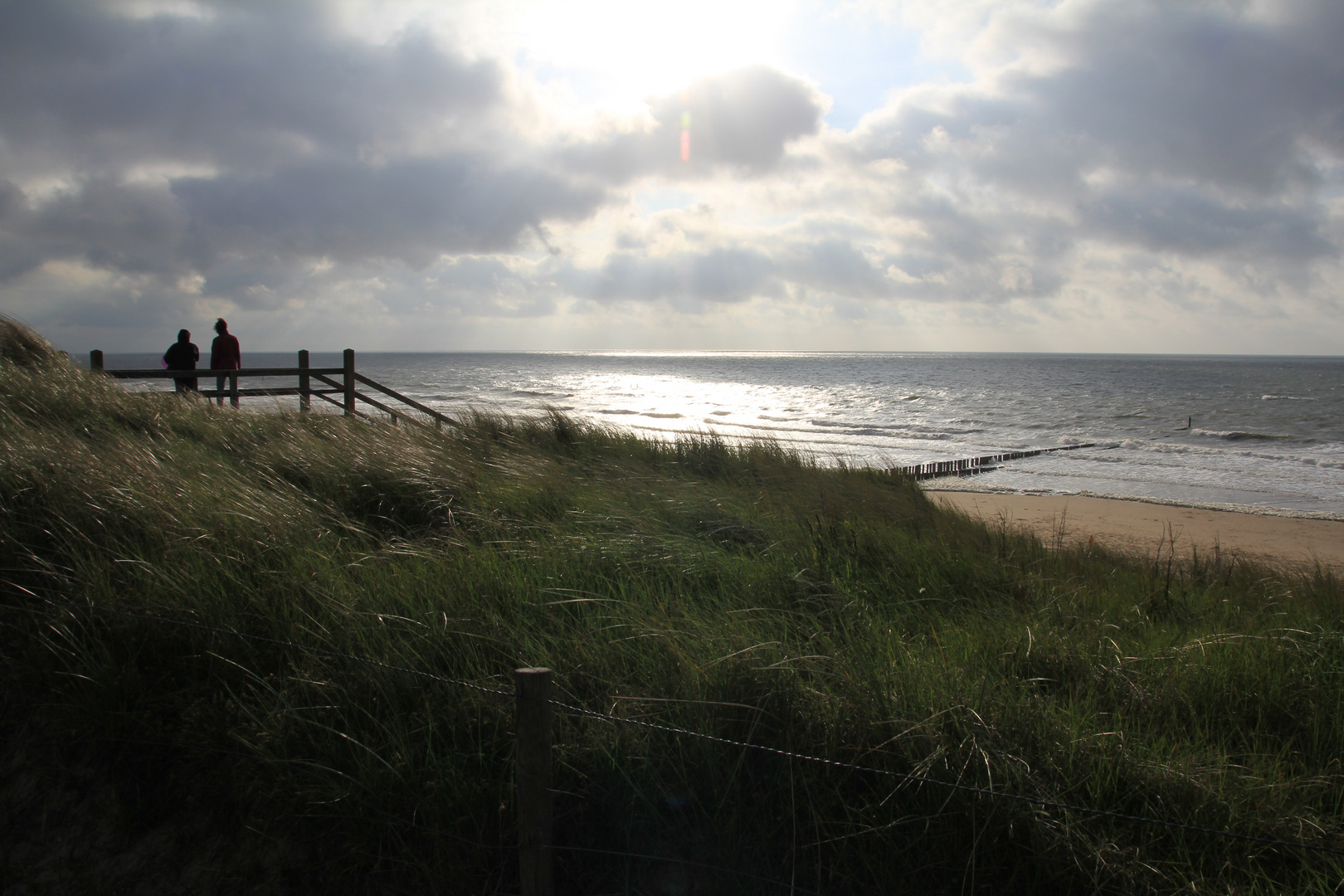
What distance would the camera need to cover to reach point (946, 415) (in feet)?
143

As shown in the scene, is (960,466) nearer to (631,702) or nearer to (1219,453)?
(1219,453)

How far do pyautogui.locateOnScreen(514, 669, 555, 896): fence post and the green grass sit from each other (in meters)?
0.38

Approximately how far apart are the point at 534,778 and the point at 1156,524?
16092 mm

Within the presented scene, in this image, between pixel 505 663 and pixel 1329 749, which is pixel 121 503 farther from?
pixel 1329 749

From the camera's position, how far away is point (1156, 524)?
1461cm

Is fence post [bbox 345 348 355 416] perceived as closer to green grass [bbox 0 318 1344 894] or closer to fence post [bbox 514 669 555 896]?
green grass [bbox 0 318 1344 894]

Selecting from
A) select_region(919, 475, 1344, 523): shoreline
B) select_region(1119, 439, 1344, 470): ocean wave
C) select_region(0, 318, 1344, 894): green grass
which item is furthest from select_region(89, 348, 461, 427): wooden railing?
select_region(1119, 439, 1344, 470): ocean wave

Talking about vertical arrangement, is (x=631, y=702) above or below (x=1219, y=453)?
above

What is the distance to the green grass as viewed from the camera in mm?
2635

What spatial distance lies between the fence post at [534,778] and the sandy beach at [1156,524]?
1033 cm

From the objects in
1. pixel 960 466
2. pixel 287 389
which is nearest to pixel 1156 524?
pixel 960 466

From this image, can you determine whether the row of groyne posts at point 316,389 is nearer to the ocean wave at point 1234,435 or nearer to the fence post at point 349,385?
the fence post at point 349,385

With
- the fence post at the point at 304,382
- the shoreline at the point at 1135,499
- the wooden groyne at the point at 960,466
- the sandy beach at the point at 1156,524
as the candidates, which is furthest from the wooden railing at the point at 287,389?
the wooden groyne at the point at 960,466

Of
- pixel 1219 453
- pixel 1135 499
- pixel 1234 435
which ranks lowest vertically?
pixel 1135 499
